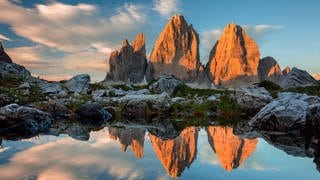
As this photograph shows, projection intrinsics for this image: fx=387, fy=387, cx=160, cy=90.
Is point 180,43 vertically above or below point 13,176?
above

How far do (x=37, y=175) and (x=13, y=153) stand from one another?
→ 8.53ft

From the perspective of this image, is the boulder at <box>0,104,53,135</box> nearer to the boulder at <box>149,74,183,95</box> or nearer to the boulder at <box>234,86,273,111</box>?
the boulder at <box>234,86,273,111</box>

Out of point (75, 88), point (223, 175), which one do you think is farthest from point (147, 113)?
point (75, 88)

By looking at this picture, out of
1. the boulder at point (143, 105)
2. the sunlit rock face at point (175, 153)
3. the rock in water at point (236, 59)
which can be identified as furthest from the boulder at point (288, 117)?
the rock in water at point (236, 59)

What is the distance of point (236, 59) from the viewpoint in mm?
193875

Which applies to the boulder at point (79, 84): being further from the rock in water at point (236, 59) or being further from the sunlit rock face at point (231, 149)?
the rock in water at point (236, 59)

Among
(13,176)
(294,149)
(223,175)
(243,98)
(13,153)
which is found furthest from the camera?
(243,98)

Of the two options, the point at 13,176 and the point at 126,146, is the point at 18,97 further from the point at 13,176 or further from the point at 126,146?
the point at 13,176

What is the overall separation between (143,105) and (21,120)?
12.3 meters

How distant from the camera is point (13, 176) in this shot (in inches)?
219

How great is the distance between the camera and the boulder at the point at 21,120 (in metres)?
13.7

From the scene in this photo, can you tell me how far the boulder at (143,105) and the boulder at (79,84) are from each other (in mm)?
20076

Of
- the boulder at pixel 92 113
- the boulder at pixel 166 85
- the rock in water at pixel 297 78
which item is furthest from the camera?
the boulder at pixel 166 85

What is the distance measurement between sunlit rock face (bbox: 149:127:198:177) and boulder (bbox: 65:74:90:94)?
3647 centimetres
